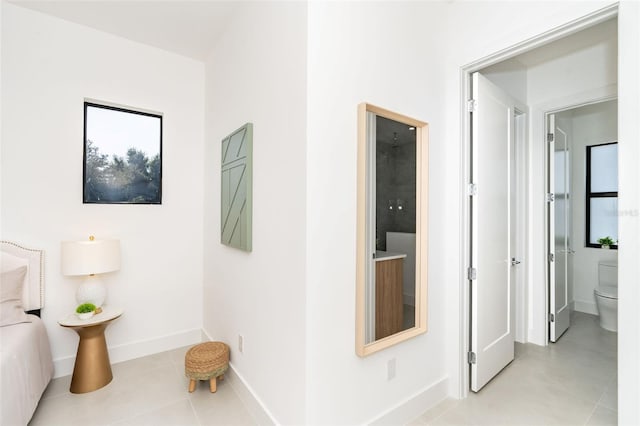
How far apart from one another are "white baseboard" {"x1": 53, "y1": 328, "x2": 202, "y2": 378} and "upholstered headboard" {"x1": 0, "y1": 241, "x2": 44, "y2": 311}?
0.51 meters

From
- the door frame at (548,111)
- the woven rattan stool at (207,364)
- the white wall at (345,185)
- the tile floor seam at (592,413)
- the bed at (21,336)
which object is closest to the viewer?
the white wall at (345,185)

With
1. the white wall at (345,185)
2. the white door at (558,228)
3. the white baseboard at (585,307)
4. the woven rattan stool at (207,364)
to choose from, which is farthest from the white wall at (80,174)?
the white baseboard at (585,307)

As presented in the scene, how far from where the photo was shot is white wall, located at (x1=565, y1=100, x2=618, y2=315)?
3919mm

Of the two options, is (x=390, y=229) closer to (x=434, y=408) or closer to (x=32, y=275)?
(x=434, y=408)

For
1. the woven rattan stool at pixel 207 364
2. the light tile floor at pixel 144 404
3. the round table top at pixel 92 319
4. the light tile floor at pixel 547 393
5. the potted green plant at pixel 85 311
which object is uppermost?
the potted green plant at pixel 85 311

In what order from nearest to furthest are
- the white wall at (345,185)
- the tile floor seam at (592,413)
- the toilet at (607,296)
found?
the white wall at (345,185) → the tile floor seam at (592,413) → the toilet at (607,296)

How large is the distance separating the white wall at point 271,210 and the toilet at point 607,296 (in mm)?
3801

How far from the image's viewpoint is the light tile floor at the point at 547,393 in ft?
6.38

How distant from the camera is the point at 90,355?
2.31 metres

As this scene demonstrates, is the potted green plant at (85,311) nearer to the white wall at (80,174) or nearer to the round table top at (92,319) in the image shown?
the round table top at (92,319)

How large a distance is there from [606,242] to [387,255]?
3.77 meters

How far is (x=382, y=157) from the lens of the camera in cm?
189

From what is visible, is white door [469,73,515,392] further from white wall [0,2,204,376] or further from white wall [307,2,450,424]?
white wall [0,2,204,376]
